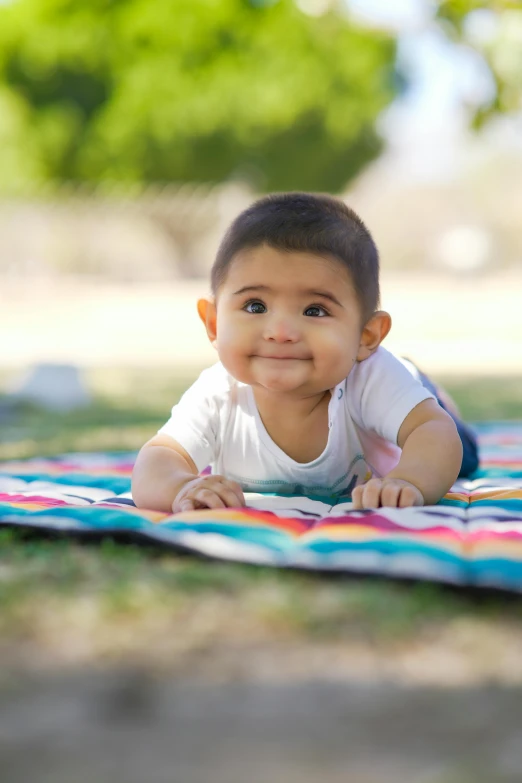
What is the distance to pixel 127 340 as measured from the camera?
10.8 m

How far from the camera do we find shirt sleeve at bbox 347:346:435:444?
6.75 ft

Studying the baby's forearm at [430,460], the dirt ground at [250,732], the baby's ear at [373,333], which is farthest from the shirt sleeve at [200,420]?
the dirt ground at [250,732]

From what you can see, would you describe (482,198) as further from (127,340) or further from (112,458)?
(112,458)

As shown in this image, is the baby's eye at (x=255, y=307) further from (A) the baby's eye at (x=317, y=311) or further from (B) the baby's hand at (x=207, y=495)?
(B) the baby's hand at (x=207, y=495)

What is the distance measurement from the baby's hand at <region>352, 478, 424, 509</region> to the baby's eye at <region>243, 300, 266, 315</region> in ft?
1.37

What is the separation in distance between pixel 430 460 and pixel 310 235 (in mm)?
521

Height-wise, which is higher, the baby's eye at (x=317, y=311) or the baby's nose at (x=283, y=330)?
the baby's eye at (x=317, y=311)

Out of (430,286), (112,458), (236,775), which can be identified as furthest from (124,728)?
(430,286)

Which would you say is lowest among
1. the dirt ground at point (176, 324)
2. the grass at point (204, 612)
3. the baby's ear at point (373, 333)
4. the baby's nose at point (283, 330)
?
the grass at point (204, 612)

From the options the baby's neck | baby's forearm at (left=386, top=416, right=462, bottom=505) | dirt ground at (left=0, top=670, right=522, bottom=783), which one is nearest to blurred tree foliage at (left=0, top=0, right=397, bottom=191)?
the baby's neck

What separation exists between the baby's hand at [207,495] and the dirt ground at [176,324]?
5.14 meters

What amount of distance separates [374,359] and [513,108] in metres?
5.81

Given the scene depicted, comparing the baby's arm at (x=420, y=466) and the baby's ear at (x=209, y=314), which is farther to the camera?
the baby's ear at (x=209, y=314)

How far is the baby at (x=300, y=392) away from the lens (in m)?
1.92
